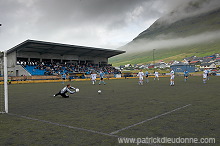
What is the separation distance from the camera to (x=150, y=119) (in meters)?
6.75

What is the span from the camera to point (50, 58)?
59062 millimetres

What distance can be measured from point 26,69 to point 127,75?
29381mm

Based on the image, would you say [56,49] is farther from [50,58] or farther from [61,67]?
[61,67]

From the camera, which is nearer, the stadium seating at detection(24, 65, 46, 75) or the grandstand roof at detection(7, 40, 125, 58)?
the stadium seating at detection(24, 65, 46, 75)

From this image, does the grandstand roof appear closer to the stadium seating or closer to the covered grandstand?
the covered grandstand

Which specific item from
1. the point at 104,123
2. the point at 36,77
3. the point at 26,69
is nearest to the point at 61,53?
the point at 26,69

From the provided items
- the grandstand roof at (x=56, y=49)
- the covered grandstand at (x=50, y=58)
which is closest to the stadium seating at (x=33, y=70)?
the covered grandstand at (x=50, y=58)

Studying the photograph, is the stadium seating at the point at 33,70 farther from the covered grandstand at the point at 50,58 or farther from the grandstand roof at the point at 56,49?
→ the grandstand roof at the point at 56,49

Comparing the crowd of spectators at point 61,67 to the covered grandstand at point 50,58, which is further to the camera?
the crowd of spectators at point 61,67

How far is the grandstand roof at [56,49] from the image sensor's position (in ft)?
158

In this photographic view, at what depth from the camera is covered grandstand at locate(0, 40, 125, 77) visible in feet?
161

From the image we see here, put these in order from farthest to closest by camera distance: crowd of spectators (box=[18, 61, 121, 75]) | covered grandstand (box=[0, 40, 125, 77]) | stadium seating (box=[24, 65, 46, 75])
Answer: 1. crowd of spectators (box=[18, 61, 121, 75])
2. covered grandstand (box=[0, 40, 125, 77])
3. stadium seating (box=[24, 65, 46, 75])

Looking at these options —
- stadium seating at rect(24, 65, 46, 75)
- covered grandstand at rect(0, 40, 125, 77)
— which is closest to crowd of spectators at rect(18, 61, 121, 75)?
covered grandstand at rect(0, 40, 125, 77)

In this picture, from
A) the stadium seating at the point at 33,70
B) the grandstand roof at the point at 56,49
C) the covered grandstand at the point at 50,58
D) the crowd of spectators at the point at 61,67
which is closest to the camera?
the stadium seating at the point at 33,70
